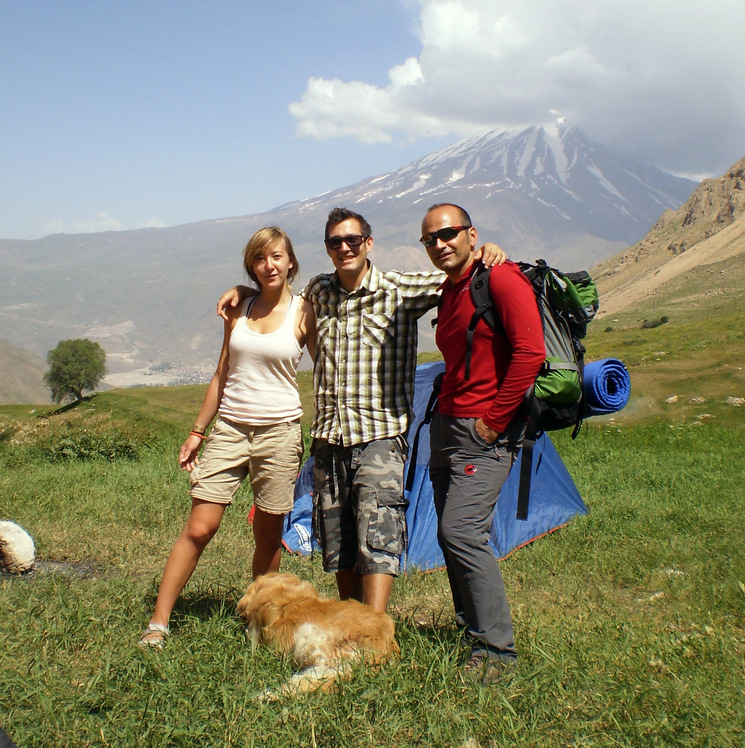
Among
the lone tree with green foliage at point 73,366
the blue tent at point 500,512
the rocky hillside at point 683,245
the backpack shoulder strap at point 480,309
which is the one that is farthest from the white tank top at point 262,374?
the lone tree with green foliage at point 73,366

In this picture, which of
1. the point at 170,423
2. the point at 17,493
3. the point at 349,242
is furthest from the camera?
the point at 170,423

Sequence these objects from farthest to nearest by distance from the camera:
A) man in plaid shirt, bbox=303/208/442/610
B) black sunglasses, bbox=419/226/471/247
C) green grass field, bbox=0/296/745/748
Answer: man in plaid shirt, bbox=303/208/442/610, black sunglasses, bbox=419/226/471/247, green grass field, bbox=0/296/745/748

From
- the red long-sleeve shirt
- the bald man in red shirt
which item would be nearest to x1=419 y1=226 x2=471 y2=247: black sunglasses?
the bald man in red shirt

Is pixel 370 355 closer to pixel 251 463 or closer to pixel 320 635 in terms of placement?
pixel 251 463

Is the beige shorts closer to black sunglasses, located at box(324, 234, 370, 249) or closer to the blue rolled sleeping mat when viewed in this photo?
black sunglasses, located at box(324, 234, 370, 249)

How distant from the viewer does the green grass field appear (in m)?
2.88

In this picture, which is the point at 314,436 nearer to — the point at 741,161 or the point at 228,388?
the point at 228,388

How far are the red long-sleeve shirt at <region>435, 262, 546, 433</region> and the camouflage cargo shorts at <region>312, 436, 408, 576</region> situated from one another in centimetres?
42

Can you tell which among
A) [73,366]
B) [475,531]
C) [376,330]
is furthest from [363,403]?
[73,366]

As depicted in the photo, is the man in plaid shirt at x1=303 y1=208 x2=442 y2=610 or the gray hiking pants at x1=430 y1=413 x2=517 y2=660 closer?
the gray hiking pants at x1=430 y1=413 x2=517 y2=660

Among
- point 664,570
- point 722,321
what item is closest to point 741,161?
point 722,321

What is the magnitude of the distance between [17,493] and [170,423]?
24.3 ft

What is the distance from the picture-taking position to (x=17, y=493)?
24.6 ft

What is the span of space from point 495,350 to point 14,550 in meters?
3.85
